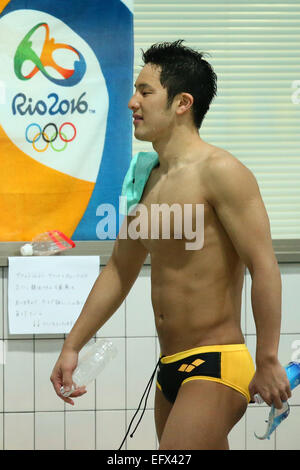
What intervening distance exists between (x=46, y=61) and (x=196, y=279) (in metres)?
1.61

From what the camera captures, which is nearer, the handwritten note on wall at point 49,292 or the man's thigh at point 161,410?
the man's thigh at point 161,410

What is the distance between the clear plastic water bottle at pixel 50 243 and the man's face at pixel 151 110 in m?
1.15

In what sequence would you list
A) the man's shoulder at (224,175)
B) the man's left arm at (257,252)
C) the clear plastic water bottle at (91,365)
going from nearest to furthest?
the man's left arm at (257,252) → the man's shoulder at (224,175) → the clear plastic water bottle at (91,365)

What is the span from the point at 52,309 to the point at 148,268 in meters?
0.47

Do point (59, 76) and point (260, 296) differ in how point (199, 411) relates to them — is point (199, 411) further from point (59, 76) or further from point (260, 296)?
point (59, 76)

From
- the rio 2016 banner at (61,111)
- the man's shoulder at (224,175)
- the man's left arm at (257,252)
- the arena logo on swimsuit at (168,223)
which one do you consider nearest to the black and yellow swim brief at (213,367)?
the man's left arm at (257,252)

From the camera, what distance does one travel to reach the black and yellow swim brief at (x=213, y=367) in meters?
1.91

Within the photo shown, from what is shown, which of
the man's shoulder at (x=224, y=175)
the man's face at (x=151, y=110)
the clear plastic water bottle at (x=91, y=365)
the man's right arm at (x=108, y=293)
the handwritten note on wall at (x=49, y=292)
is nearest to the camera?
the man's shoulder at (x=224, y=175)

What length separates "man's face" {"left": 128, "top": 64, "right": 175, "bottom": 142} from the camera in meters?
2.06

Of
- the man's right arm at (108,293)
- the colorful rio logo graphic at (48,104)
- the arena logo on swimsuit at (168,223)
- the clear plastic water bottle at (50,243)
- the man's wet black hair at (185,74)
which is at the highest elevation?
the colorful rio logo graphic at (48,104)

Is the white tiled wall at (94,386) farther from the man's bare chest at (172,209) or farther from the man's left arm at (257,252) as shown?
the man's left arm at (257,252)

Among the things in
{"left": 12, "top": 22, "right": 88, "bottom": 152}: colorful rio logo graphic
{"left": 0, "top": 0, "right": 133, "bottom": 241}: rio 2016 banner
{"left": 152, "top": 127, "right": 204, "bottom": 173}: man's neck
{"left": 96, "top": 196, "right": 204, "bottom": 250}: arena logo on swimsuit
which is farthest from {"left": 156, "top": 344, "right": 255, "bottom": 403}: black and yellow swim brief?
{"left": 12, "top": 22, "right": 88, "bottom": 152}: colorful rio logo graphic

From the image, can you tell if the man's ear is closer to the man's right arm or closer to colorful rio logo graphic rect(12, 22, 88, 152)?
the man's right arm

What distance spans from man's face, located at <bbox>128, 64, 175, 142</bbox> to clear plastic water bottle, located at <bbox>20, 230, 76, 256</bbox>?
1151mm
